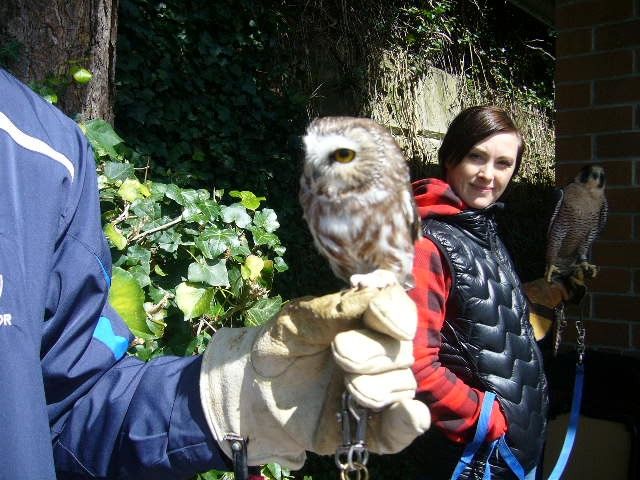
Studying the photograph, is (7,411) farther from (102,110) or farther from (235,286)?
(102,110)

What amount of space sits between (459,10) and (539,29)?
1627 millimetres

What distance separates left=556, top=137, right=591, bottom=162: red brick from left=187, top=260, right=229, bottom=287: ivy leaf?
2.30m

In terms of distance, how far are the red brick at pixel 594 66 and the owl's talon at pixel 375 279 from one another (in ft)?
7.48

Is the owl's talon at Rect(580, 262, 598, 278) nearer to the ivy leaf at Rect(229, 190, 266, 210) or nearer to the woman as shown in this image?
the woman

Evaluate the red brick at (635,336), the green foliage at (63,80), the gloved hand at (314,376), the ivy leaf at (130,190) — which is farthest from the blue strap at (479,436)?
the green foliage at (63,80)

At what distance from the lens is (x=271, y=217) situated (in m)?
2.15

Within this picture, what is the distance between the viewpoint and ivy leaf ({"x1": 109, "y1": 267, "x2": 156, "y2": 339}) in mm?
1596

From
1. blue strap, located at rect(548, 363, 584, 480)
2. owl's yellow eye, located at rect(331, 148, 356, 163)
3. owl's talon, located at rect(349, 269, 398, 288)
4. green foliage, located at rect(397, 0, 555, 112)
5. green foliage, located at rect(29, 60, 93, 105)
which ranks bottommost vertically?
blue strap, located at rect(548, 363, 584, 480)

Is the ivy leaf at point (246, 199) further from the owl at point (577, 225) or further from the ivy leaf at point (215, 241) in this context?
the owl at point (577, 225)

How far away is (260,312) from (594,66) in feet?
8.06

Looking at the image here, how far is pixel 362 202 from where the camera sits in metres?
1.67

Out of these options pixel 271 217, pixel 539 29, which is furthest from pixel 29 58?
pixel 539 29

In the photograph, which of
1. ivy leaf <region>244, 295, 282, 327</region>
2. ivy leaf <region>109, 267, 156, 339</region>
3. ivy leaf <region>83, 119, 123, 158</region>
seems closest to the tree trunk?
ivy leaf <region>83, 119, 123, 158</region>

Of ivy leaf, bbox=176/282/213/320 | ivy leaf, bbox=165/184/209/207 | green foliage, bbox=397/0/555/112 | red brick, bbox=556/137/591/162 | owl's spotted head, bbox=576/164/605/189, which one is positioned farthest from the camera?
green foliage, bbox=397/0/555/112
